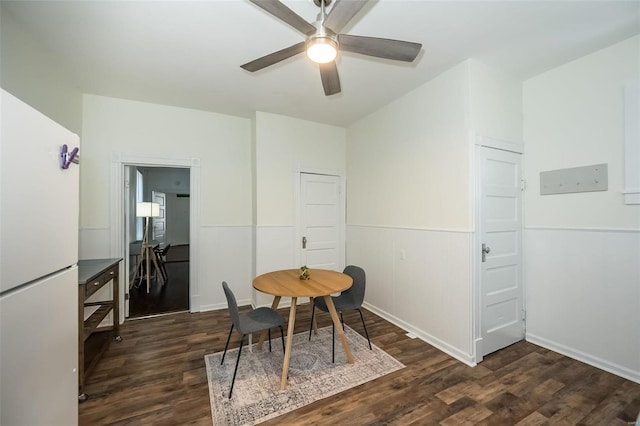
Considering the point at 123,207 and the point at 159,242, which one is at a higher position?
the point at 123,207

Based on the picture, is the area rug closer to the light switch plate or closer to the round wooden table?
the round wooden table

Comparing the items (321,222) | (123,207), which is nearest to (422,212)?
(321,222)

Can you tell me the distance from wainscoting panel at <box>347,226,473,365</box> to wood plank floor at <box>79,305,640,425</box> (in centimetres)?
22

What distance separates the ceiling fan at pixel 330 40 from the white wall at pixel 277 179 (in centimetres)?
186

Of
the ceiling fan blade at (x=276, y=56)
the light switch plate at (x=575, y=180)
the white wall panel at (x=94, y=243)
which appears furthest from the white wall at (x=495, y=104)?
the white wall panel at (x=94, y=243)

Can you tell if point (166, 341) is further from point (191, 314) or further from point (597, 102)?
point (597, 102)

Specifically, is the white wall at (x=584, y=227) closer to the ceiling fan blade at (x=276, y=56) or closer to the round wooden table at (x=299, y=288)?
the round wooden table at (x=299, y=288)

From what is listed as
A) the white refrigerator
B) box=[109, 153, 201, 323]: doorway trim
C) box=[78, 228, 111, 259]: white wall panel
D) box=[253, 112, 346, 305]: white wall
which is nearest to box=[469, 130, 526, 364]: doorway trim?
box=[253, 112, 346, 305]: white wall

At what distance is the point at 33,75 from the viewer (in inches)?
85.9

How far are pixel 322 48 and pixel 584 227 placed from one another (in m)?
2.78

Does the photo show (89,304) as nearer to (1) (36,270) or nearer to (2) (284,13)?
(1) (36,270)

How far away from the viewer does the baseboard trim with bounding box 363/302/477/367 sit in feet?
7.86

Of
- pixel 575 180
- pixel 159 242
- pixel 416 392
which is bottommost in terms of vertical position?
pixel 416 392

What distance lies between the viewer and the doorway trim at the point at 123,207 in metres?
3.22
